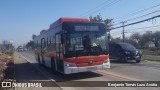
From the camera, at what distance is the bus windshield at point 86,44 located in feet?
46.6

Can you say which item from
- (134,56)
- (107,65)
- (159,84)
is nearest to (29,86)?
(107,65)

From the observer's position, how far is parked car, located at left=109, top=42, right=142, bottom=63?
2448 centimetres

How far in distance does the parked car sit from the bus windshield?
9.90 meters

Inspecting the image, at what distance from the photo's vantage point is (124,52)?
24906mm

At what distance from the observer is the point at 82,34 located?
1457cm

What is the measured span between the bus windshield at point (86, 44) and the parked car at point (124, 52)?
32.5 feet

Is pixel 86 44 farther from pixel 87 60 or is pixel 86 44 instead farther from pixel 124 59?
pixel 124 59

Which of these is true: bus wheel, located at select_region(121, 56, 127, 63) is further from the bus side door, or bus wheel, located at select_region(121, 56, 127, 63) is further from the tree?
the tree

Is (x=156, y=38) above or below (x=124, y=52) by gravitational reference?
above

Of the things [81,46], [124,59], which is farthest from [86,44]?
[124,59]

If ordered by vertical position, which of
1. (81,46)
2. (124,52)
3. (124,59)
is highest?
(81,46)

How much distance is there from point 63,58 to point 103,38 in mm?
2548

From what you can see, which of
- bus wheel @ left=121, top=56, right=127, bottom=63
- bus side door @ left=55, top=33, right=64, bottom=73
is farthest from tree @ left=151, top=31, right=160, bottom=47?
bus side door @ left=55, top=33, right=64, bottom=73

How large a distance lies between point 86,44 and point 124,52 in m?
11.1
